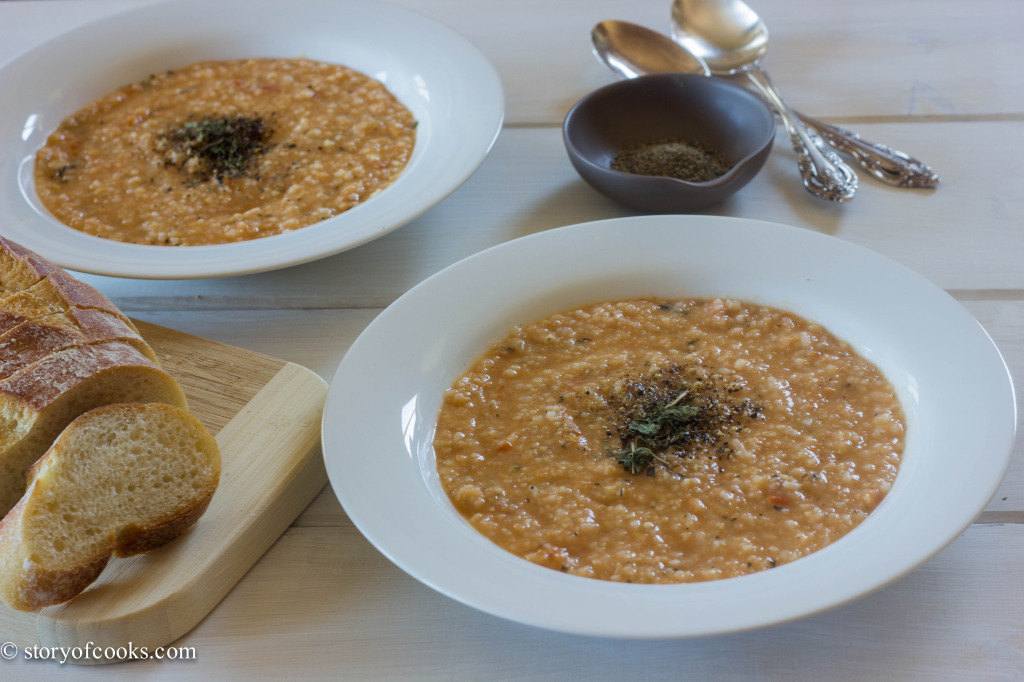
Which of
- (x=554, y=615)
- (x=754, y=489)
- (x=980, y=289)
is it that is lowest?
(x=980, y=289)

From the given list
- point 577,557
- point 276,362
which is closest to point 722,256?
point 577,557

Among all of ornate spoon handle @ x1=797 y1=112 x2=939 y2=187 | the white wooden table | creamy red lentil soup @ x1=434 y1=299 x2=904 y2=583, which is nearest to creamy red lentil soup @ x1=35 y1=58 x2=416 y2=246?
the white wooden table

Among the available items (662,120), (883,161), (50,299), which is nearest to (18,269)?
(50,299)

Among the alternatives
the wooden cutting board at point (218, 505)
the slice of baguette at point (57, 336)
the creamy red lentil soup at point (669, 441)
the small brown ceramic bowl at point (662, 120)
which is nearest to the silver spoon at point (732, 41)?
the small brown ceramic bowl at point (662, 120)

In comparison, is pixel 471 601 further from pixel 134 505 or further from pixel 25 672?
pixel 25 672

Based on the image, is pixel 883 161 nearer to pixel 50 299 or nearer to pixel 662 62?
pixel 662 62

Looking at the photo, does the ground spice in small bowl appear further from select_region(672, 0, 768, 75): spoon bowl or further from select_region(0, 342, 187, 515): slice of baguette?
select_region(0, 342, 187, 515): slice of baguette
